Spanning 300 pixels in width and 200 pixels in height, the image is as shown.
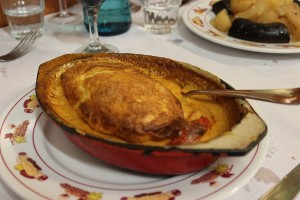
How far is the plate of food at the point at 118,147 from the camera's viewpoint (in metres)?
0.49

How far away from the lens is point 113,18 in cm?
112

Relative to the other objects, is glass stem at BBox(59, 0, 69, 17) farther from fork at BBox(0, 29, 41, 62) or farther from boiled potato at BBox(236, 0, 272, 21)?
boiled potato at BBox(236, 0, 272, 21)

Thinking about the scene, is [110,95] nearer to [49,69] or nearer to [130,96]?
[130,96]

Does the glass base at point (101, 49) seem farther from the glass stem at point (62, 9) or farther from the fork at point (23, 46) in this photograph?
the glass stem at point (62, 9)

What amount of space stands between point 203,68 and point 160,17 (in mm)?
285

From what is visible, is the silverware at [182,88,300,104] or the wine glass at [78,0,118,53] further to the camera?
the wine glass at [78,0,118,53]

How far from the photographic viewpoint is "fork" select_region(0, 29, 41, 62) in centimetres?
96

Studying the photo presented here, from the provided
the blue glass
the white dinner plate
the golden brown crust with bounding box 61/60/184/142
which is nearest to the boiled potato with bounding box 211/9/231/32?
the white dinner plate

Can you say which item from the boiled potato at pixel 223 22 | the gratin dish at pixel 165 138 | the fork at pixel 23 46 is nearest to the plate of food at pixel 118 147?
the gratin dish at pixel 165 138

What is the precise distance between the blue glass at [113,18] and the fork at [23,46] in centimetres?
15

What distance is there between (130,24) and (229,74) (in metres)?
0.37

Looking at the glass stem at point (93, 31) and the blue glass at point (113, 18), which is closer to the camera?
Result: the glass stem at point (93, 31)

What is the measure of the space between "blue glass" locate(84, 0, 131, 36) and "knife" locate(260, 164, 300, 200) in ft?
2.23

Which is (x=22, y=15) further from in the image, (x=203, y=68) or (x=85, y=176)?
(x=85, y=176)
